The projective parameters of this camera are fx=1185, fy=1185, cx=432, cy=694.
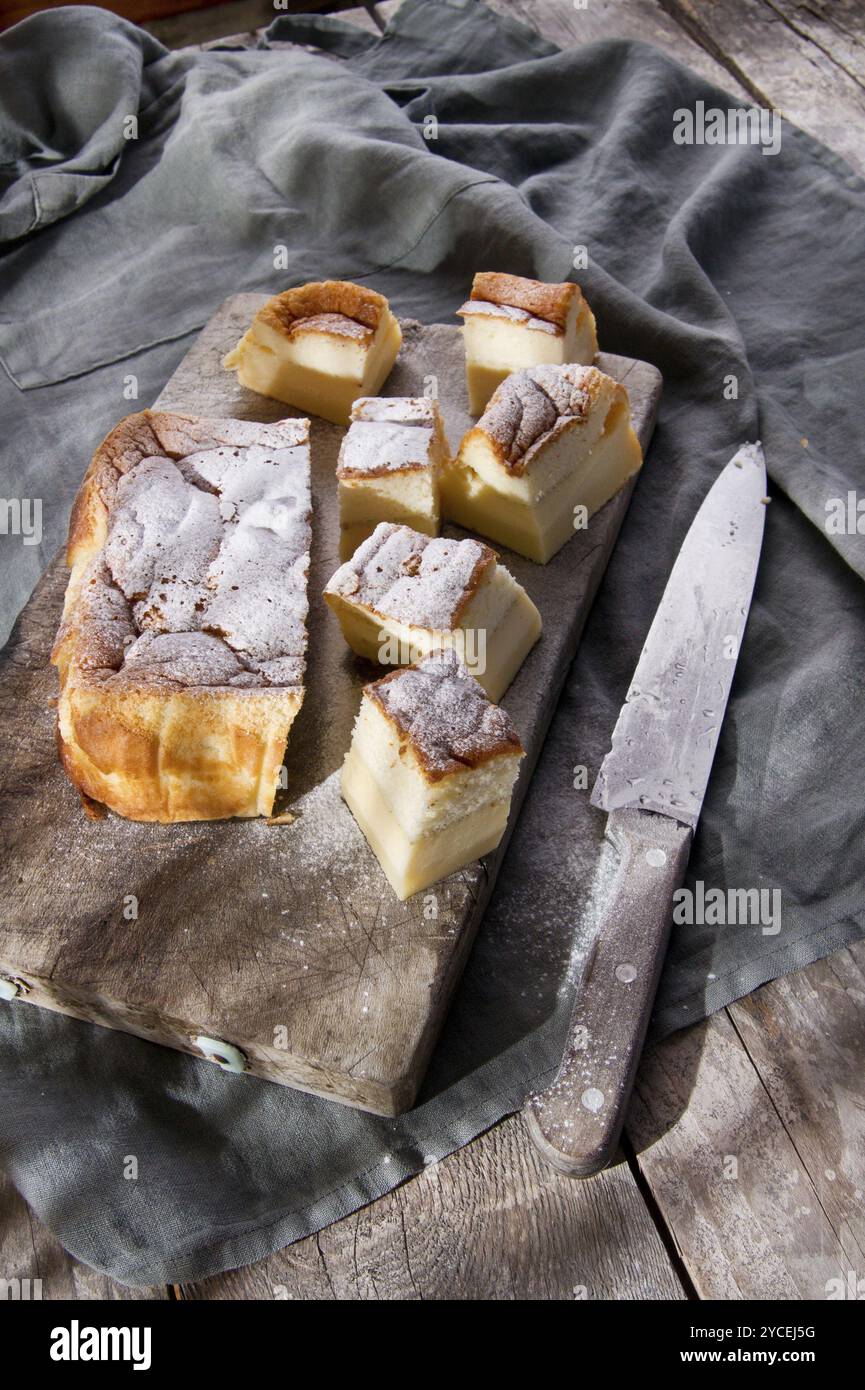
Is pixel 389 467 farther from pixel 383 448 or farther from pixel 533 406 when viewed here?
pixel 533 406

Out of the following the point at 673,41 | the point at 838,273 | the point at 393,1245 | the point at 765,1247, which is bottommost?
the point at 393,1245

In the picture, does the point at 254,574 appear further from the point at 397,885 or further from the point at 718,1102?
the point at 718,1102

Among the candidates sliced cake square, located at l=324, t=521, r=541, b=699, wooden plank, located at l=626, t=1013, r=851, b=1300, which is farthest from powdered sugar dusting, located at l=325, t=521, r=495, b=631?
wooden plank, located at l=626, t=1013, r=851, b=1300

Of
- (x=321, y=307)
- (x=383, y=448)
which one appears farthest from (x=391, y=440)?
(x=321, y=307)

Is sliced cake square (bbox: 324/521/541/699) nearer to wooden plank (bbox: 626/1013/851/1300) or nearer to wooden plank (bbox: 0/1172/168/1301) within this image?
wooden plank (bbox: 626/1013/851/1300)

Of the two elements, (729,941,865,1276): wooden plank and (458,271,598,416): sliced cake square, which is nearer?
(729,941,865,1276): wooden plank

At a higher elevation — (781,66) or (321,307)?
(781,66)

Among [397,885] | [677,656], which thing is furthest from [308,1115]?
[677,656]
